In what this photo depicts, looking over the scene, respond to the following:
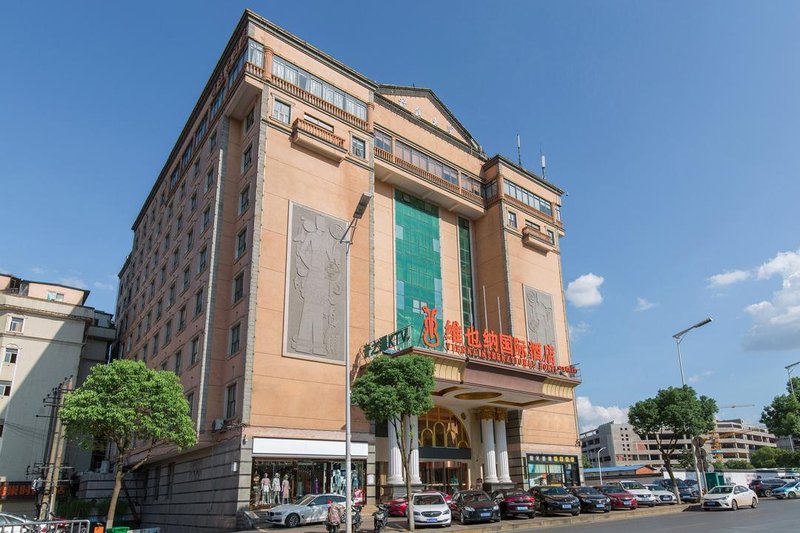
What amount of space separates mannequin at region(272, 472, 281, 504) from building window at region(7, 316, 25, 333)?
148ft

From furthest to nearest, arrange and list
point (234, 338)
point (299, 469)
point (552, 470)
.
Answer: point (552, 470) → point (234, 338) → point (299, 469)

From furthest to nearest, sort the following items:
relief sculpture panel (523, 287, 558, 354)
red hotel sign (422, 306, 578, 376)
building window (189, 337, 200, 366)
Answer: relief sculpture panel (523, 287, 558, 354) < building window (189, 337, 200, 366) < red hotel sign (422, 306, 578, 376)

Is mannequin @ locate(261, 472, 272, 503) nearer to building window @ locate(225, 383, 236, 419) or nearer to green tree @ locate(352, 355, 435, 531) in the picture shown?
building window @ locate(225, 383, 236, 419)

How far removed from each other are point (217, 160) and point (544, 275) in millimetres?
29286

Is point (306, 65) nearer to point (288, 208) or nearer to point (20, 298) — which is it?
point (288, 208)

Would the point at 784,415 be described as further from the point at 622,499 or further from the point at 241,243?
the point at 241,243

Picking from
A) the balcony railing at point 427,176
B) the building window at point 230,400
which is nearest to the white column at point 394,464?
the building window at point 230,400

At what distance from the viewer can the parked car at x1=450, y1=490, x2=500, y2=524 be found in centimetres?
2823

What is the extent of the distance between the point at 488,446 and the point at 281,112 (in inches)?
1056

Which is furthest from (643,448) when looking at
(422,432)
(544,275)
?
(422,432)

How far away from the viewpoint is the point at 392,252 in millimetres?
42906

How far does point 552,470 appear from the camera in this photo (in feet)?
150

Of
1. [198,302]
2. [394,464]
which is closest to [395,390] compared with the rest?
[394,464]

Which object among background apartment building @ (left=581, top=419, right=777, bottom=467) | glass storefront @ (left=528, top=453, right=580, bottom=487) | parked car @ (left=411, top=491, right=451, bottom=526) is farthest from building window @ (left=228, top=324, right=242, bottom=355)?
background apartment building @ (left=581, top=419, right=777, bottom=467)
